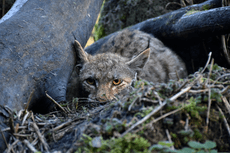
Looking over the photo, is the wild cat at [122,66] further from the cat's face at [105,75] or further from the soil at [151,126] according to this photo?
the soil at [151,126]

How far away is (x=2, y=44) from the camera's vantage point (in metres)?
2.70

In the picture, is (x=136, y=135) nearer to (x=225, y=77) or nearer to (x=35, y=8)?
(x=225, y=77)

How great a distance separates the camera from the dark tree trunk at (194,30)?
3.94 m

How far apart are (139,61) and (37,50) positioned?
6.87 feet

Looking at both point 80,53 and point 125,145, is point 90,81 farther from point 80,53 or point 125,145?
point 125,145

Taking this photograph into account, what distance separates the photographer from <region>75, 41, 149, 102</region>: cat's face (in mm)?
3904

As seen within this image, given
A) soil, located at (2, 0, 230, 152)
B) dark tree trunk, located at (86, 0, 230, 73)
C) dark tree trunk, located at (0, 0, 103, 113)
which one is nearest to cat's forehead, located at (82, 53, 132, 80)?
dark tree trunk, located at (0, 0, 103, 113)

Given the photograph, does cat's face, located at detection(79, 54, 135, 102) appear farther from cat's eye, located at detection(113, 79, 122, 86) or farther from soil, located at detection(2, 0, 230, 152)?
soil, located at detection(2, 0, 230, 152)

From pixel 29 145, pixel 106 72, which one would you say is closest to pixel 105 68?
pixel 106 72

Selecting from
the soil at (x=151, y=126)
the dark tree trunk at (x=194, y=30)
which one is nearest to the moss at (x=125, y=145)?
the soil at (x=151, y=126)

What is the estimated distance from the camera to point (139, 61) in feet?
14.0

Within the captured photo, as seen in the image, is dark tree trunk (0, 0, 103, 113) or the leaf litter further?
dark tree trunk (0, 0, 103, 113)

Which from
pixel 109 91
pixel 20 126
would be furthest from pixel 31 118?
pixel 109 91

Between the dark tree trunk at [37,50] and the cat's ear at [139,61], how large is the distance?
123 centimetres
